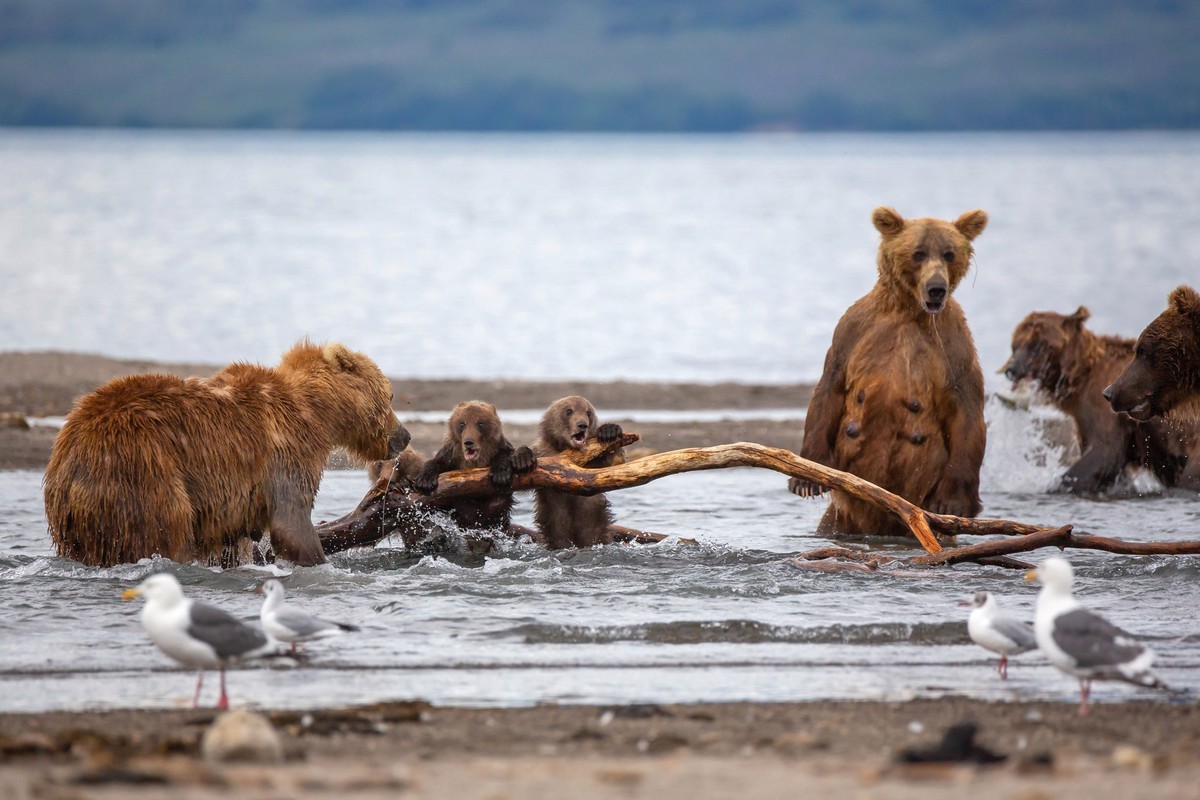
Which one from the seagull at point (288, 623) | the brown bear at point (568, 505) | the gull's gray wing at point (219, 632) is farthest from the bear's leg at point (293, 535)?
the gull's gray wing at point (219, 632)

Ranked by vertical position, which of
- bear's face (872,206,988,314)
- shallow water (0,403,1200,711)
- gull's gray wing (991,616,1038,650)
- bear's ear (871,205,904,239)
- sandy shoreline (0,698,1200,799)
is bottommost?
sandy shoreline (0,698,1200,799)

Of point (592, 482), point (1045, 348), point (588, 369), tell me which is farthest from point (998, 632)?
point (588, 369)

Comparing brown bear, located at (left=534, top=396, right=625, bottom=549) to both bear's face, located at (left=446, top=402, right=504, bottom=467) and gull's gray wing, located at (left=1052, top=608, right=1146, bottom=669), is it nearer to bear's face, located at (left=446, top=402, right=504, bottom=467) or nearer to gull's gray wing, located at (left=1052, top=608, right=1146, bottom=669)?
bear's face, located at (left=446, top=402, right=504, bottom=467)

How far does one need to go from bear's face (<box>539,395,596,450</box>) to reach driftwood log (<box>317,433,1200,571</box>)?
12cm

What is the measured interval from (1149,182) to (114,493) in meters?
106

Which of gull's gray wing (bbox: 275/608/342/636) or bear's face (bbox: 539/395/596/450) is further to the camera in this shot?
bear's face (bbox: 539/395/596/450)

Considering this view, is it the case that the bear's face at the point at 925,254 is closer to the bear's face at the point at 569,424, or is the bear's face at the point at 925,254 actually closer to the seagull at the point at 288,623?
the bear's face at the point at 569,424

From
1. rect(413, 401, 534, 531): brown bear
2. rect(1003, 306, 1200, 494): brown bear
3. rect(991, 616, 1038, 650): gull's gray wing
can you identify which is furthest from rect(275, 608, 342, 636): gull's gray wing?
rect(1003, 306, 1200, 494): brown bear

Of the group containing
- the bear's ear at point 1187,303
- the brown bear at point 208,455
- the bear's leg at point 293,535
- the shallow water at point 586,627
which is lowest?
the shallow water at point 586,627

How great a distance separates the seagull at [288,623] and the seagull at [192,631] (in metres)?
0.33

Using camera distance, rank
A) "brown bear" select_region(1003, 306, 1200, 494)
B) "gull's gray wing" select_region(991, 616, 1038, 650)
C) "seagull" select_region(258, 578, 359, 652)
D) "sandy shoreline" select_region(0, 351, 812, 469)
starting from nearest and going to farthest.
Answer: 1. "gull's gray wing" select_region(991, 616, 1038, 650)
2. "seagull" select_region(258, 578, 359, 652)
3. "brown bear" select_region(1003, 306, 1200, 494)
4. "sandy shoreline" select_region(0, 351, 812, 469)

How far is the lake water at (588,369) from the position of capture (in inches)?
283

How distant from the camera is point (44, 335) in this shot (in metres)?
30.1

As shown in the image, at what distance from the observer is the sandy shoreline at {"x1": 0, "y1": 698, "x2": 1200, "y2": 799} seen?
5082 mm
